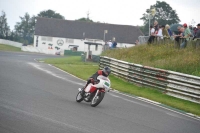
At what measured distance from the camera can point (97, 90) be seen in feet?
47.8

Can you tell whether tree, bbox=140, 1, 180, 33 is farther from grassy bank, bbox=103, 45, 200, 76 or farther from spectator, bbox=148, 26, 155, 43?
spectator, bbox=148, 26, 155, 43

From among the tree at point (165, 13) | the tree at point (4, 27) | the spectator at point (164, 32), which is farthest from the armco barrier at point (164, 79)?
the tree at point (4, 27)

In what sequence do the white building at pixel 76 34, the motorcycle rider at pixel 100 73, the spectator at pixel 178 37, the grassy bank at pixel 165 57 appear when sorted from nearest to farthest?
the motorcycle rider at pixel 100 73 → the grassy bank at pixel 165 57 → the spectator at pixel 178 37 → the white building at pixel 76 34

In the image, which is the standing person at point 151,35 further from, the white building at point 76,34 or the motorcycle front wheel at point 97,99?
the white building at point 76,34

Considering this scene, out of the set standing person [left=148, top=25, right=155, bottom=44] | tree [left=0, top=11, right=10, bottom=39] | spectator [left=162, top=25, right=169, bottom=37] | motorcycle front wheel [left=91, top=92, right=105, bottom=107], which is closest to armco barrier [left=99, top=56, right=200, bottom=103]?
standing person [left=148, top=25, right=155, bottom=44]

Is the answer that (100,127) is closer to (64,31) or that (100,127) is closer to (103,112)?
(103,112)

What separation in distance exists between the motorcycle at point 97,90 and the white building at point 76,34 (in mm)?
86201

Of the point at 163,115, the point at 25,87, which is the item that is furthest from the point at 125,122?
the point at 25,87

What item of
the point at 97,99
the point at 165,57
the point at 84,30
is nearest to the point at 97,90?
the point at 97,99

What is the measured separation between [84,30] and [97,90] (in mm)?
90682

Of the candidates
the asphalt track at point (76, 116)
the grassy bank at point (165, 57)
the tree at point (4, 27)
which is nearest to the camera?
the asphalt track at point (76, 116)

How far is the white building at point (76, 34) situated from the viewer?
102562mm

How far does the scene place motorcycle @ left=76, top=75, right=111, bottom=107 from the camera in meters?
14.3

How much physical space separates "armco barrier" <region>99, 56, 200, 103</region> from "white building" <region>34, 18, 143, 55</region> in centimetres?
7502
